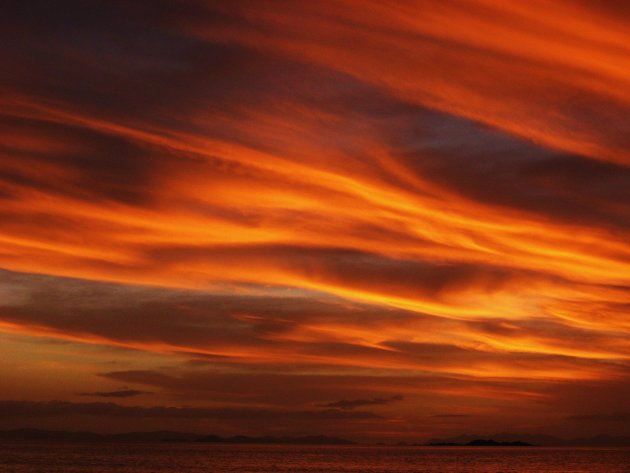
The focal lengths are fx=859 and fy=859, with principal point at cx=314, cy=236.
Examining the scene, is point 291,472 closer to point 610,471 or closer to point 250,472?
point 250,472

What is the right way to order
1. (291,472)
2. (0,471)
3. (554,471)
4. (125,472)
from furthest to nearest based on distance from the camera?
(554,471) < (291,472) < (125,472) < (0,471)

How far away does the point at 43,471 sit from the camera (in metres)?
109

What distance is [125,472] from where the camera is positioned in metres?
114

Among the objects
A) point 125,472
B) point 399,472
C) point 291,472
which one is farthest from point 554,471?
point 125,472

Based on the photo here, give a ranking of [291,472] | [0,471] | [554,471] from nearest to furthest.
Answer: [0,471]
[291,472]
[554,471]

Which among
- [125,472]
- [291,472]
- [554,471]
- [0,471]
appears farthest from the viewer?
[554,471]

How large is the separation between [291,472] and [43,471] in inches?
1336

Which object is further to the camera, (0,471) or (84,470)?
(84,470)

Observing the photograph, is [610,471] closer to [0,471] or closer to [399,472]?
[399,472]

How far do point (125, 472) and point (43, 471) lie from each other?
35.5ft

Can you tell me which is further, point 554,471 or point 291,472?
point 554,471

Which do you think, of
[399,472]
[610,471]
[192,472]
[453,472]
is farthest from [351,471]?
[610,471]

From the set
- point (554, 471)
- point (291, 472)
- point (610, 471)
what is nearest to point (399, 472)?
point (291, 472)

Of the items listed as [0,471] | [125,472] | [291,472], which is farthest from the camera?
[291,472]
